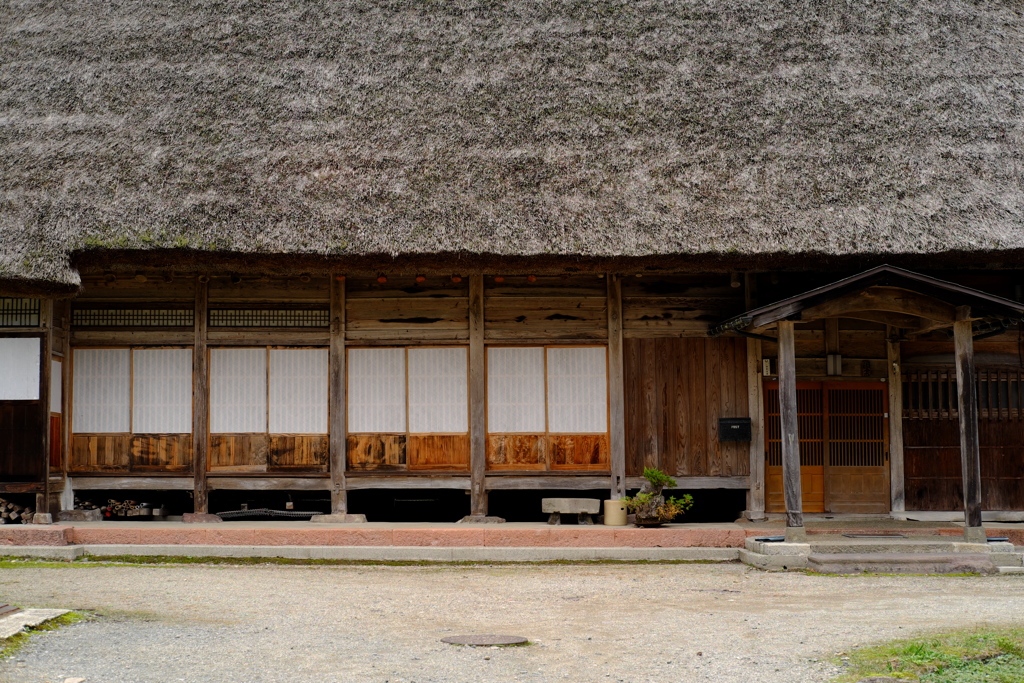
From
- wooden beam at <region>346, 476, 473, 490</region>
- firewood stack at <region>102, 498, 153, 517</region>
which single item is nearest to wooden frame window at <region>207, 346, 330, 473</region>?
→ wooden beam at <region>346, 476, 473, 490</region>

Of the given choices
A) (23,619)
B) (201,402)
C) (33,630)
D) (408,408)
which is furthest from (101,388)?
(33,630)

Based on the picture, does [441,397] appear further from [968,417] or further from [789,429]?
[968,417]

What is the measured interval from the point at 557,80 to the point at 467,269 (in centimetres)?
291

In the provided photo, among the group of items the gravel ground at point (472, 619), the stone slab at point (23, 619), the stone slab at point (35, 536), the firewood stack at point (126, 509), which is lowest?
the gravel ground at point (472, 619)

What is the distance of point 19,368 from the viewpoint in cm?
1205

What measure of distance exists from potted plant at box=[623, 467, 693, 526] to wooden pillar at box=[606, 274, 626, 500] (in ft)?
1.75

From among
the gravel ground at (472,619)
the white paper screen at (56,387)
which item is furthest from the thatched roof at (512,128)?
the gravel ground at (472,619)

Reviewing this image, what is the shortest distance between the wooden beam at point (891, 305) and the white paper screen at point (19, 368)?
8423 millimetres

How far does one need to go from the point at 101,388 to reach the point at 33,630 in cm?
643

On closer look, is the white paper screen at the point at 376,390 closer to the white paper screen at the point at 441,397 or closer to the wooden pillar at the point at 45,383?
the white paper screen at the point at 441,397

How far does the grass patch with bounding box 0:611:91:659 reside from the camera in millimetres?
6047

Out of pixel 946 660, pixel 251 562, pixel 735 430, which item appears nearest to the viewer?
pixel 946 660

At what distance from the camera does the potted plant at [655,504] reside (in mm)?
11664

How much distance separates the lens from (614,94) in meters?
12.5
